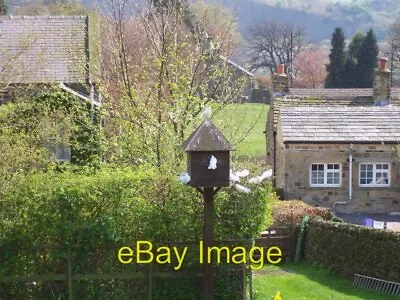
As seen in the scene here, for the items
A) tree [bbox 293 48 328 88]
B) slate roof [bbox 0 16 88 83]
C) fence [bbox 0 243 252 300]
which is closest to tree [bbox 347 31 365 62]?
tree [bbox 293 48 328 88]

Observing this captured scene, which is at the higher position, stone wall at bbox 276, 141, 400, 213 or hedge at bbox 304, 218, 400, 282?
stone wall at bbox 276, 141, 400, 213

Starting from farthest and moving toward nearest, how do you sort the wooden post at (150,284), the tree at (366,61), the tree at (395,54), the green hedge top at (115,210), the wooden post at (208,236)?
the tree at (395,54), the tree at (366,61), the wooden post at (150,284), the green hedge top at (115,210), the wooden post at (208,236)

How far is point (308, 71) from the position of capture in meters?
70.9

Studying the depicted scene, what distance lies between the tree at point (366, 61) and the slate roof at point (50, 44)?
35.0 meters

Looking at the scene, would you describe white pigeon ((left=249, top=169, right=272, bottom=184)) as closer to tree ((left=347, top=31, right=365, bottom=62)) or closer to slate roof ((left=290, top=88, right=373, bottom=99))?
slate roof ((left=290, top=88, right=373, bottom=99))

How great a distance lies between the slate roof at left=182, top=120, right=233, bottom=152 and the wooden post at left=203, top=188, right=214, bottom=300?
67 cm

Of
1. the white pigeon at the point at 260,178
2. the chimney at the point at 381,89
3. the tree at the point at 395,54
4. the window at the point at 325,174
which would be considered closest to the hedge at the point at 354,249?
the window at the point at 325,174

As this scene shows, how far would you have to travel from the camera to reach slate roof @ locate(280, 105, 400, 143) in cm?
2602

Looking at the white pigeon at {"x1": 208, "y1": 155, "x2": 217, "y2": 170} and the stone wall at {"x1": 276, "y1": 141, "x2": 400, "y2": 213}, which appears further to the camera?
the stone wall at {"x1": 276, "y1": 141, "x2": 400, "y2": 213}

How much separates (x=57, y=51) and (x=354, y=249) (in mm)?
12948

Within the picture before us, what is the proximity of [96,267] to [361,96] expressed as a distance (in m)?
24.5

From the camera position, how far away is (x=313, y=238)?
67.6 ft

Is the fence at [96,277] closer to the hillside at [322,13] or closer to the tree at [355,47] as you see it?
the tree at [355,47]

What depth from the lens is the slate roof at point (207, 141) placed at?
1094 cm
